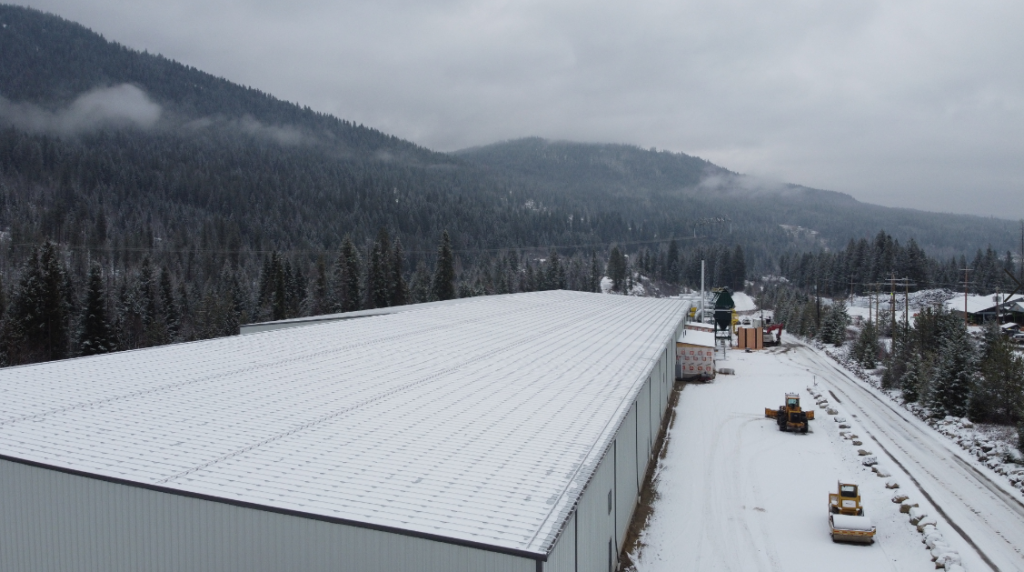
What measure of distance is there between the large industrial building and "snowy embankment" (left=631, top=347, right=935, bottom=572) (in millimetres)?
1948

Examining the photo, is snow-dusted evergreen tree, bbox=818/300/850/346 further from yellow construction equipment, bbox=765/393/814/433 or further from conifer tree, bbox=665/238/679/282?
conifer tree, bbox=665/238/679/282

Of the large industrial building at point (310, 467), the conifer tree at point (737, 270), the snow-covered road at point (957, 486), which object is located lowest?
the snow-covered road at point (957, 486)

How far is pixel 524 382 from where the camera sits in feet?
63.9

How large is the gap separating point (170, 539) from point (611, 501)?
9.56 meters

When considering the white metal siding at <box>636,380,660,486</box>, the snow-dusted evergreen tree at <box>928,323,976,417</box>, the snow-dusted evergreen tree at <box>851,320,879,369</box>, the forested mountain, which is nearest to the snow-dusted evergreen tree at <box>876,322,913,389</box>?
the snow-dusted evergreen tree at <box>851,320,879,369</box>

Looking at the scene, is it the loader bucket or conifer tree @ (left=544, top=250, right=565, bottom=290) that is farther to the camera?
conifer tree @ (left=544, top=250, right=565, bottom=290)

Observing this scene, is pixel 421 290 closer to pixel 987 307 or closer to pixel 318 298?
pixel 318 298

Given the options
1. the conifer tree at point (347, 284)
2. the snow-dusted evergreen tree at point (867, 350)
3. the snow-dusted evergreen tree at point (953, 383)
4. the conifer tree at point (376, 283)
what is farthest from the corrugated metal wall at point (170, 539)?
the conifer tree at point (347, 284)

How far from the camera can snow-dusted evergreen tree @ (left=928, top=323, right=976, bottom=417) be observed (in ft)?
106

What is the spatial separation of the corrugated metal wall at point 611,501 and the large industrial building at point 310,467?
0.24 ft

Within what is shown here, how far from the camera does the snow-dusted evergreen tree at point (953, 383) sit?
3225cm

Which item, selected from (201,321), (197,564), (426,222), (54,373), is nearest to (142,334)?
(201,321)

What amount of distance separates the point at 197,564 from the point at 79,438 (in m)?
4.39

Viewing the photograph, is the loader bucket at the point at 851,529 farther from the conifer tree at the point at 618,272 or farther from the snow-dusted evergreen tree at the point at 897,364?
the conifer tree at the point at 618,272
